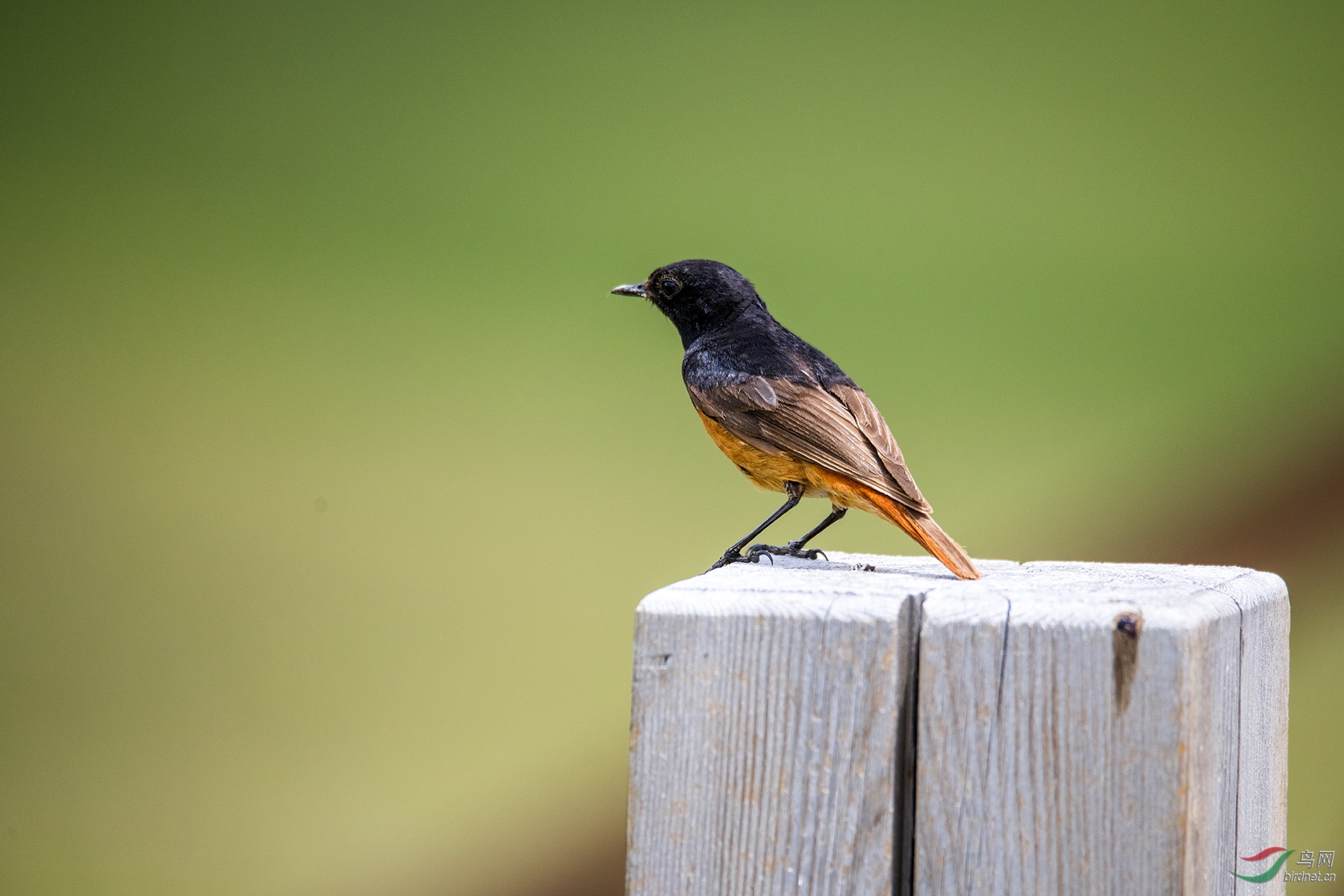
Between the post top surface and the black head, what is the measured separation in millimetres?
1465

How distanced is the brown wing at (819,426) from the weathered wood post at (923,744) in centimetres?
108

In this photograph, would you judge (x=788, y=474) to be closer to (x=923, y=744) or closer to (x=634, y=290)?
(x=634, y=290)

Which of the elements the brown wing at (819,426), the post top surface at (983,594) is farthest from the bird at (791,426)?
the post top surface at (983,594)

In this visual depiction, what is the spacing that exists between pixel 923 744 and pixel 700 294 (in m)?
2.24

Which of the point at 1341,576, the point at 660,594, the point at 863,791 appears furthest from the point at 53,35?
the point at 1341,576

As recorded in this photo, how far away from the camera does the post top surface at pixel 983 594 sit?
54.3 inches

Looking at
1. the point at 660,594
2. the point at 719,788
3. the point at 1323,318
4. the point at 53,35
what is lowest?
the point at 719,788

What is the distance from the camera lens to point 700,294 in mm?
3404

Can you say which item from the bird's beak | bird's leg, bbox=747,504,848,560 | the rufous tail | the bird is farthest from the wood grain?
the bird's beak

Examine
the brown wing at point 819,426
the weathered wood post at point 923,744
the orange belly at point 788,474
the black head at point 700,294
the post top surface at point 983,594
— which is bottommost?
the weathered wood post at point 923,744

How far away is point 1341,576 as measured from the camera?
380 cm

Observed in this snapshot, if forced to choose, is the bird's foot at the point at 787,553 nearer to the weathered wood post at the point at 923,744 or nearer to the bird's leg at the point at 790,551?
the bird's leg at the point at 790,551

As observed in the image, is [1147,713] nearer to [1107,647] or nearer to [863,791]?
[1107,647]

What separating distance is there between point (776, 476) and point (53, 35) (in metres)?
3.31
